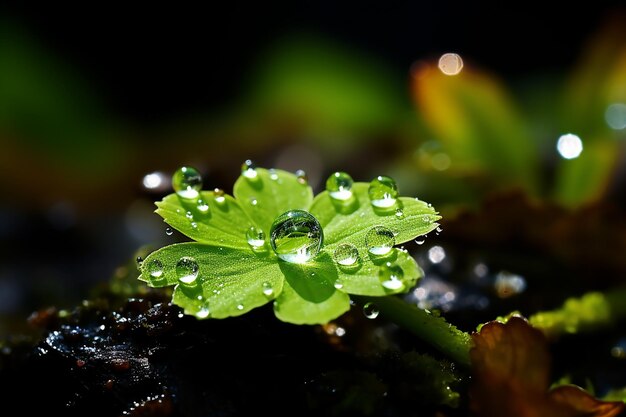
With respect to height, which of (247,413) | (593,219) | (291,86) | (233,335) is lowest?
(247,413)

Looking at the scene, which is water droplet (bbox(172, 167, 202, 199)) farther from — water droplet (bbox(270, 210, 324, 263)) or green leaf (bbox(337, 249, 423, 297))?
green leaf (bbox(337, 249, 423, 297))

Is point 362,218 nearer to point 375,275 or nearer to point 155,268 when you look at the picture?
point 375,275

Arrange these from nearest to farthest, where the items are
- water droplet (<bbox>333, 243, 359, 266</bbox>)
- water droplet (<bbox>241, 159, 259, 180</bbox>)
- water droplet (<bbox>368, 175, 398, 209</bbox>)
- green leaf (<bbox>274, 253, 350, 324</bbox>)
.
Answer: green leaf (<bbox>274, 253, 350, 324</bbox>), water droplet (<bbox>333, 243, 359, 266</bbox>), water droplet (<bbox>368, 175, 398, 209</bbox>), water droplet (<bbox>241, 159, 259, 180</bbox>)

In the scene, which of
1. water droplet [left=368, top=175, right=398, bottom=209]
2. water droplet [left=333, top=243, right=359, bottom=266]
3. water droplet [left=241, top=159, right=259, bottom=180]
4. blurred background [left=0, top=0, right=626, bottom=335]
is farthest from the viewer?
blurred background [left=0, top=0, right=626, bottom=335]

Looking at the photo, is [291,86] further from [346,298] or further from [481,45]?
[346,298]

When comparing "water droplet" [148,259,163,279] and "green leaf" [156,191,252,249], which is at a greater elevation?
"green leaf" [156,191,252,249]

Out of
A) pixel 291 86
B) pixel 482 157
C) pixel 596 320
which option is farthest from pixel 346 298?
pixel 291 86

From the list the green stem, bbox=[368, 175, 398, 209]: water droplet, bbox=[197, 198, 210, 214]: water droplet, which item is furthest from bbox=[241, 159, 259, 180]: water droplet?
the green stem
